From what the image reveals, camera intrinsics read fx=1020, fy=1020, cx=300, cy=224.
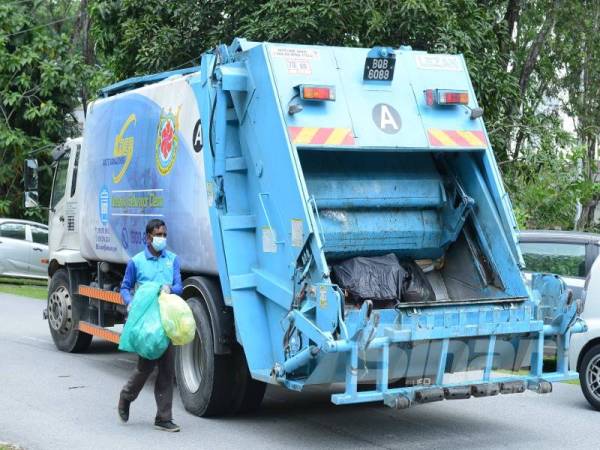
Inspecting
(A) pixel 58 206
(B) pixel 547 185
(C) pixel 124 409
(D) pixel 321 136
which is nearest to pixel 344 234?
(D) pixel 321 136

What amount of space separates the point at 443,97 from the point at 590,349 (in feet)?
9.13

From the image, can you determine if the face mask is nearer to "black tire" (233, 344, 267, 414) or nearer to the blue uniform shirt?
the blue uniform shirt

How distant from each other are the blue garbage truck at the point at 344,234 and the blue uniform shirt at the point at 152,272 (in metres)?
0.38

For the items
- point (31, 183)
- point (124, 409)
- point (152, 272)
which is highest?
point (31, 183)

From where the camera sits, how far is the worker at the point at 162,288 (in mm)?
8039

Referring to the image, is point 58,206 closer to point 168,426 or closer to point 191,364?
point 191,364

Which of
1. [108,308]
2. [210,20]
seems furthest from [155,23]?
A: [108,308]

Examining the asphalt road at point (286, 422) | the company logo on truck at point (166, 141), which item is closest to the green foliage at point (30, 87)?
the asphalt road at point (286, 422)

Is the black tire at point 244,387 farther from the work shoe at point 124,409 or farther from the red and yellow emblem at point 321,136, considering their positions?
the red and yellow emblem at point 321,136

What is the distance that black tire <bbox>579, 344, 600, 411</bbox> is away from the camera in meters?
9.14

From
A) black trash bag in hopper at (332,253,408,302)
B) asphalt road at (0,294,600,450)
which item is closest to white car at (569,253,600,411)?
asphalt road at (0,294,600,450)

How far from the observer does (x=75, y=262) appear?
39.5ft

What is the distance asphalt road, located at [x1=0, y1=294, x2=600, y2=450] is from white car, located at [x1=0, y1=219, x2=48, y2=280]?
12826 millimetres

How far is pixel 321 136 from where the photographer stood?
7.82 m
